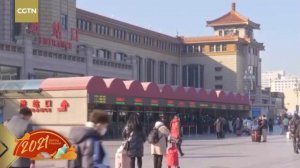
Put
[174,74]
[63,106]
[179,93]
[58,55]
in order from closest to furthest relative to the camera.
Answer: [63,106], [179,93], [58,55], [174,74]

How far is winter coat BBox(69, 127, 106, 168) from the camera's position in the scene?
712cm

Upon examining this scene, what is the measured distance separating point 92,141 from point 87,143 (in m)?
0.06

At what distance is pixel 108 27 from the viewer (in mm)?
72750

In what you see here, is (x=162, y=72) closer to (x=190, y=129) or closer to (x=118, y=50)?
(x=118, y=50)

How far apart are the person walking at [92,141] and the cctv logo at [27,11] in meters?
40.7

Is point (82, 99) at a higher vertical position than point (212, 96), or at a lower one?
lower

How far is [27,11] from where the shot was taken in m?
47.8

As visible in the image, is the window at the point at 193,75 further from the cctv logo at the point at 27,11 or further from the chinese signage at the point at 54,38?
the cctv logo at the point at 27,11

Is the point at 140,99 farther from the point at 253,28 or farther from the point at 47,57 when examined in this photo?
the point at 253,28

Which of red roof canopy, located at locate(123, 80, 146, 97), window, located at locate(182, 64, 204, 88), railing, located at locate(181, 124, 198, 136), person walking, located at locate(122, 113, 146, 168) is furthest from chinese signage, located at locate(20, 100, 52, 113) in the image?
window, located at locate(182, 64, 204, 88)

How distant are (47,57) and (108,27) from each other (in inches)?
1084

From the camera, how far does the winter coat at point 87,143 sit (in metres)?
7.12

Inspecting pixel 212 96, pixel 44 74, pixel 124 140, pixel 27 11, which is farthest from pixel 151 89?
pixel 124 140

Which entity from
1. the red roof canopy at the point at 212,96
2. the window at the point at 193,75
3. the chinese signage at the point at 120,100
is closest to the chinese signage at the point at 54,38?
the red roof canopy at the point at 212,96
